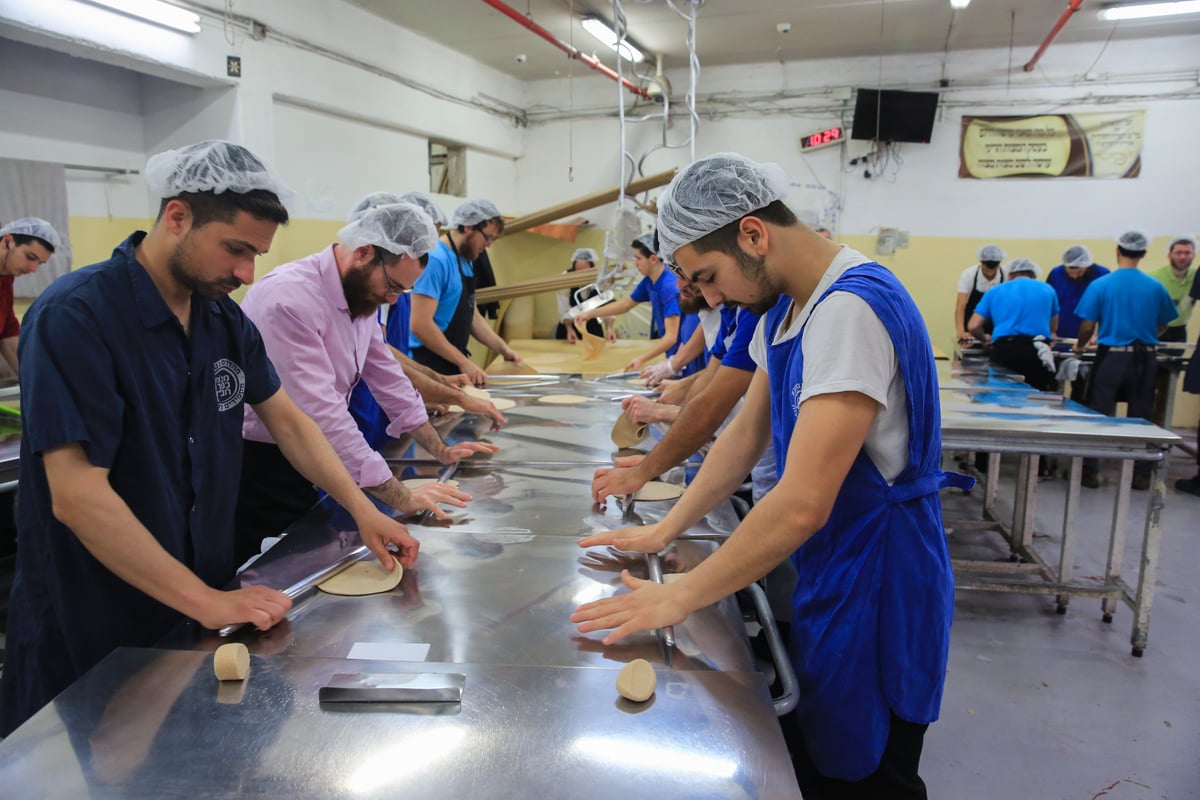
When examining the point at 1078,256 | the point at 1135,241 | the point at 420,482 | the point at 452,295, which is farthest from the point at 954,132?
the point at 420,482

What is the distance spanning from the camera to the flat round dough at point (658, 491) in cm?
179

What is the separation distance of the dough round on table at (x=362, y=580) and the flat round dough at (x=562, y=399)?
1727mm

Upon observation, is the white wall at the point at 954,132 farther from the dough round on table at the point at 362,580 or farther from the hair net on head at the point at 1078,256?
the dough round on table at the point at 362,580

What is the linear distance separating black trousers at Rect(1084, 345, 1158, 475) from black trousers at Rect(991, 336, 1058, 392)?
0.30 metres

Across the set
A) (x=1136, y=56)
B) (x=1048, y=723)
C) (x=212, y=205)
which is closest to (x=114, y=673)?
(x=212, y=205)

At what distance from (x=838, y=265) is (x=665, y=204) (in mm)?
308

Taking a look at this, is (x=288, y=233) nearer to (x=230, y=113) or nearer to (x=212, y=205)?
(x=230, y=113)

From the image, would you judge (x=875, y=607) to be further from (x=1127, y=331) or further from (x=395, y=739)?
(x=1127, y=331)

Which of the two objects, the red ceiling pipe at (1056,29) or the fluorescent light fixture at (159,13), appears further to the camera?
the red ceiling pipe at (1056,29)

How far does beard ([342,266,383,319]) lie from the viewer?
185cm

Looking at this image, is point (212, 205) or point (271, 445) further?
point (271, 445)

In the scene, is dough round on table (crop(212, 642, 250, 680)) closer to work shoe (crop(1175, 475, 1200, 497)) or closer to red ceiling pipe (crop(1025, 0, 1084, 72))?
work shoe (crop(1175, 475, 1200, 497))

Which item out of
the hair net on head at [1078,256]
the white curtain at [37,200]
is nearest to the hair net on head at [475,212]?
the white curtain at [37,200]

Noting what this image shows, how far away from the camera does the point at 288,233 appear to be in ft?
17.8
